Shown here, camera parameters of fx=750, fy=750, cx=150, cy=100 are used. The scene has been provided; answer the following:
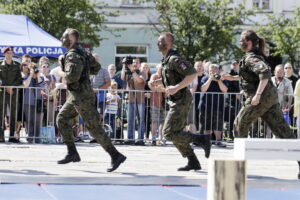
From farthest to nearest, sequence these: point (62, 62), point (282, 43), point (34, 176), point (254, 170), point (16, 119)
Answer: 1. point (282, 43)
2. point (16, 119)
3. point (254, 170)
4. point (62, 62)
5. point (34, 176)

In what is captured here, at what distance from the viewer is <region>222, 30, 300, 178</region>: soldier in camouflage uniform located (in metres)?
9.28

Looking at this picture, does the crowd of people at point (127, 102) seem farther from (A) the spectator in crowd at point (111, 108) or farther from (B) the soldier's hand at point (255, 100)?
(B) the soldier's hand at point (255, 100)

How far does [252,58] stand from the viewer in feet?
30.3

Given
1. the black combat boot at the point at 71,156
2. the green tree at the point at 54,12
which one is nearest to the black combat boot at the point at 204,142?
the black combat boot at the point at 71,156

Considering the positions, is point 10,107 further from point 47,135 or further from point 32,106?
point 47,135

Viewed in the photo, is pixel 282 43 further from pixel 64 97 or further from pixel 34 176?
pixel 34 176

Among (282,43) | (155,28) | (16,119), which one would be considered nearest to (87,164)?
(16,119)

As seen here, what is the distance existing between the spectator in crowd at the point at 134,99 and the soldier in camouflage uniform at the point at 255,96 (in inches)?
229

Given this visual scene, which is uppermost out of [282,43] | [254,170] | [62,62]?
[282,43]

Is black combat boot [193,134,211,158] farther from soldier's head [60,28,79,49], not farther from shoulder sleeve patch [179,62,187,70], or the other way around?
soldier's head [60,28,79,49]

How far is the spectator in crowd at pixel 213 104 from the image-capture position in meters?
15.2

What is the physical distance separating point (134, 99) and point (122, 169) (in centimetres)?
516

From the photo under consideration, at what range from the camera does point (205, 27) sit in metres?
31.7

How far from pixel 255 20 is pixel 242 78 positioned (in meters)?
28.8
